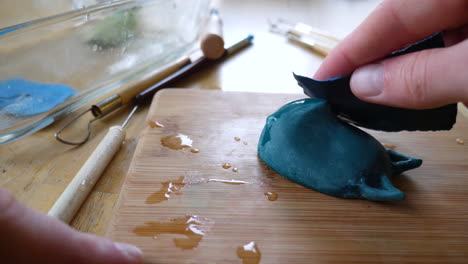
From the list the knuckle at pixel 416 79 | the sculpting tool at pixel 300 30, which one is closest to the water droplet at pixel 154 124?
the knuckle at pixel 416 79

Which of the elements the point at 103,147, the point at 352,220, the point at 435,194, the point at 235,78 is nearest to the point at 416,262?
the point at 352,220

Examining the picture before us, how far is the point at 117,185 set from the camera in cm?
88

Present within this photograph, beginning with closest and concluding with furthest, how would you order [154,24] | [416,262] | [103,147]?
1. [416,262]
2. [103,147]
3. [154,24]

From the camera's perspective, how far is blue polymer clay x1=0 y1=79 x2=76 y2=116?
97 centimetres

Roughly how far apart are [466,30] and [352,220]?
0.54 meters

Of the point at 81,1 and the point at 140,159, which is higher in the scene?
the point at 81,1

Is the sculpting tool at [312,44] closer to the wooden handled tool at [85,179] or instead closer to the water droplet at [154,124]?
the water droplet at [154,124]

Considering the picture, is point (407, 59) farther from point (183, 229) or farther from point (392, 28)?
point (183, 229)

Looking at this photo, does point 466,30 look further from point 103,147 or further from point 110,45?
point 110,45

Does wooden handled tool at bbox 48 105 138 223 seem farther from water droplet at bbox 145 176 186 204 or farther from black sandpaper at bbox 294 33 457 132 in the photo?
black sandpaper at bbox 294 33 457 132

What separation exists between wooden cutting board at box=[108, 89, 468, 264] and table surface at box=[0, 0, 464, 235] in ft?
0.36

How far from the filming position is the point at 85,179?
822mm

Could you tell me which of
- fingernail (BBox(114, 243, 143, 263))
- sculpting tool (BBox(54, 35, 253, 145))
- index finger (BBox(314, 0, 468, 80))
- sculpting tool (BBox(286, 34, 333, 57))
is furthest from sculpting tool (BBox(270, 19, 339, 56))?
fingernail (BBox(114, 243, 143, 263))

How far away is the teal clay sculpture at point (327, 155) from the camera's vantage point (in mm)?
795
